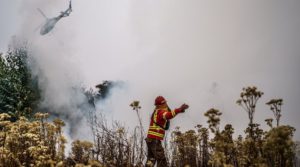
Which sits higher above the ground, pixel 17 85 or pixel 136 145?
pixel 17 85

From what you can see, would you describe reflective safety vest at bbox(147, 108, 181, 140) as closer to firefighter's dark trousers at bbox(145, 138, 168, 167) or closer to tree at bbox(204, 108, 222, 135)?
firefighter's dark trousers at bbox(145, 138, 168, 167)

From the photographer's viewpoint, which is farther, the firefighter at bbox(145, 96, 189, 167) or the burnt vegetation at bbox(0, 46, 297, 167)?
the firefighter at bbox(145, 96, 189, 167)

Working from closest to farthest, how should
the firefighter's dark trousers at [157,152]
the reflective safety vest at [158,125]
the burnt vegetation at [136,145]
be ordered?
the burnt vegetation at [136,145] < the firefighter's dark trousers at [157,152] < the reflective safety vest at [158,125]

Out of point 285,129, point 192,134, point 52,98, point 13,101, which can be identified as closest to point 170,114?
Result: point 192,134

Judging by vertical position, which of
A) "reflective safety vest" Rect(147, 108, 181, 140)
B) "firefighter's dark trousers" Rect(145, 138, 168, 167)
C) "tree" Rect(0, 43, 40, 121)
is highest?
"tree" Rect(0, 43, 40, 121)

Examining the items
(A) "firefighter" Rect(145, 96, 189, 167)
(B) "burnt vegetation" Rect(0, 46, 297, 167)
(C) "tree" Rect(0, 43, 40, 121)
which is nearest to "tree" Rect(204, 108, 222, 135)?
(B) "burnt vegetation" Rect(0, 46, 297, 167)

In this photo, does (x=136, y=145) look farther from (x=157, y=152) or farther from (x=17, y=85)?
(x=17, y=85)

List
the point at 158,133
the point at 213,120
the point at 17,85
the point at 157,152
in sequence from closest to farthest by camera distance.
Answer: the point at 213,120 < the point at 157,152 < the point at 158,133 < the point at 17,85

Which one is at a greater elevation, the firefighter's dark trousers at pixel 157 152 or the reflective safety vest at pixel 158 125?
the reflective safety vest at pixel 158 125

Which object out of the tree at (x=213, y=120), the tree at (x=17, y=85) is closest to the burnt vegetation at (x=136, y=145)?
the tree at (x=213, y=120)

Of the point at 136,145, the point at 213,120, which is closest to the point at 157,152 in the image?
the point at 136,145

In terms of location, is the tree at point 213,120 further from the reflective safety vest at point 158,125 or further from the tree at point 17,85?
the tree at point 17,85

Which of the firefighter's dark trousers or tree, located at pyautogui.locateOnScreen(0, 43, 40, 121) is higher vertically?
tree, located at pyautogui.locateOnScreen(0, 43, 40, 121)

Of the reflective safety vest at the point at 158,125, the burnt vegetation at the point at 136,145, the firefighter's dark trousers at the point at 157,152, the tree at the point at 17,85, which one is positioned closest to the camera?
the burnt vegetation at the point at 136,145
